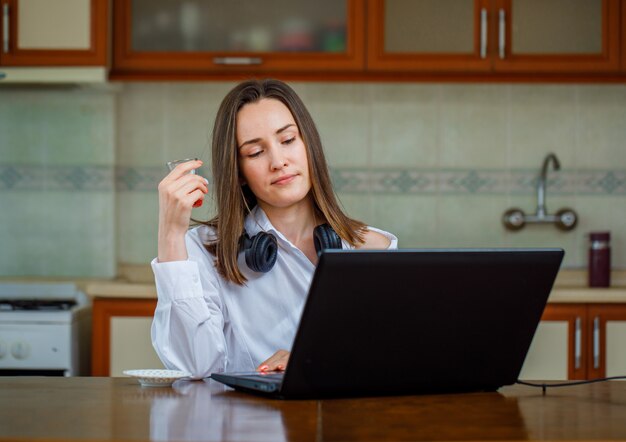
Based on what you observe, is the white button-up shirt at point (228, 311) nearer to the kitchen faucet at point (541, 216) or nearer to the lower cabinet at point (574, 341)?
the lower cabinet at point (574, 341)

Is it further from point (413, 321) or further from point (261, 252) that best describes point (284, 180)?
point (413, 321)

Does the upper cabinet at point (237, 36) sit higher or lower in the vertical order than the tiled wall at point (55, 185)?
higher

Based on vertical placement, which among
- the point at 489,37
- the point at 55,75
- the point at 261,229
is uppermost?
the point at 489,37

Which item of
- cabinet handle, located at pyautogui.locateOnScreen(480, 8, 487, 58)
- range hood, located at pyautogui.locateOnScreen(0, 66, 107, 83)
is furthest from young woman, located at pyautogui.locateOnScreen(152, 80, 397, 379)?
cabinet handle, located at pyautogui.locateOnScreen(480, 8, 487, 58)

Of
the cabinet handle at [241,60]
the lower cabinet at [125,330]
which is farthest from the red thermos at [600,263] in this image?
the lower cabinet at [125,330]

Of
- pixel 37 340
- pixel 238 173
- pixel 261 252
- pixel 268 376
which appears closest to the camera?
pixel 268 376

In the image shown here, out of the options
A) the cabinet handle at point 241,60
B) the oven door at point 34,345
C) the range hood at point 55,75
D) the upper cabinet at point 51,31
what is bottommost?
the oven door at point 34,345

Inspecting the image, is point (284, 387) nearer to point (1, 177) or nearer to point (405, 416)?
point (405, 416)

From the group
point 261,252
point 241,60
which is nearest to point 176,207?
point 261,252

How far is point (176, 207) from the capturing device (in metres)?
1.61

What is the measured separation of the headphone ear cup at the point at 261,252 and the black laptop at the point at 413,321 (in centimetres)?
43

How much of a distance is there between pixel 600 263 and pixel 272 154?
79.1 inches

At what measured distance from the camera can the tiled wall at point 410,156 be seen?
11.8 feet

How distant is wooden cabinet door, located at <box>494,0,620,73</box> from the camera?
3.37 metres
